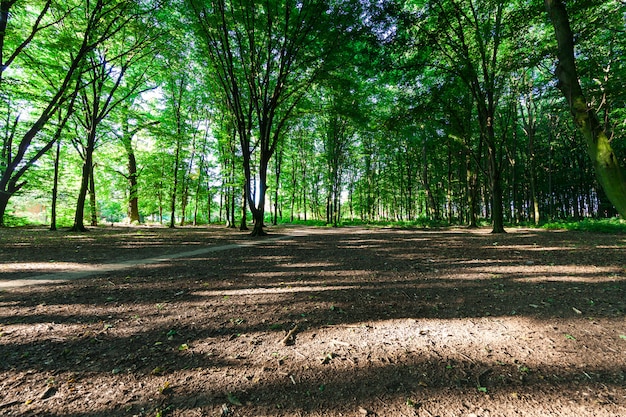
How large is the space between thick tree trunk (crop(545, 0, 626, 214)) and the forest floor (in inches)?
56.6

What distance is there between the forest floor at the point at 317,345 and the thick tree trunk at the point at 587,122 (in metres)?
1.44

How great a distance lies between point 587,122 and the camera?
3645mm

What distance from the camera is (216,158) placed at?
26.3 meters

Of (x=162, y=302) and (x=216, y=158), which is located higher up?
(x=216, y=158)

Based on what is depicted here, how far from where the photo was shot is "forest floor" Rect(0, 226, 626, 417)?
5.33 ft

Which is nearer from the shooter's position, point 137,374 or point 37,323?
point 137,374

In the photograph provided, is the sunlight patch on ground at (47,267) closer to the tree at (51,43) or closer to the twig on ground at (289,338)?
the tree at (51,43)

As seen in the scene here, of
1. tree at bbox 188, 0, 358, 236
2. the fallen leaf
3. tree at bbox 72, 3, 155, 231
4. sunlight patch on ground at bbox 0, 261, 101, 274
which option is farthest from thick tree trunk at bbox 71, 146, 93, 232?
the fallen leaf

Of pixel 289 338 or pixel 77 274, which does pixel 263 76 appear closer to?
pixel 77 274

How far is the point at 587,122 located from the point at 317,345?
465 centimetres

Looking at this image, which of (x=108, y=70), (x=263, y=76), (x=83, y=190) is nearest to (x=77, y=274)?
(x=83, y=190)

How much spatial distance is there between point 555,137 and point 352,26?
94.1ft

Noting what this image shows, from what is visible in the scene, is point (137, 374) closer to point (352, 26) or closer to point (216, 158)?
point (352, 26)

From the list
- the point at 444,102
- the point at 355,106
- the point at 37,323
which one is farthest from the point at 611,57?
the point at 37,323
